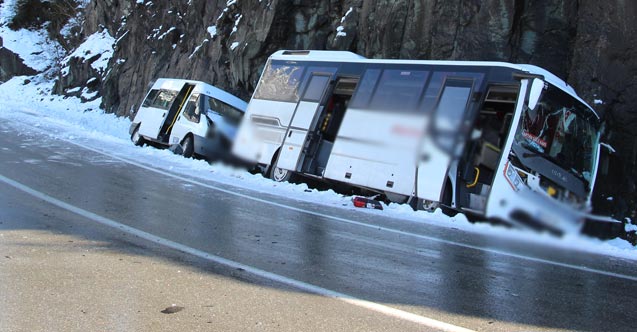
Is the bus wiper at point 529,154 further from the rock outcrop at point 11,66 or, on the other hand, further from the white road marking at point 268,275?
the rock outcrop at point 11,66

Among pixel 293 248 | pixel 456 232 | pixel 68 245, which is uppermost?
pixel 456 232

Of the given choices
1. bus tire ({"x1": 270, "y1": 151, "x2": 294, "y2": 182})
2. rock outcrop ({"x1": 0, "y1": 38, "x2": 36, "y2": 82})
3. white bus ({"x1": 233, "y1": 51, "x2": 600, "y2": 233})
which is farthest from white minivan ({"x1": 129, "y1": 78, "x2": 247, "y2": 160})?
rock outcrop ({"x1": 0, "y1": 38, "x2": 36, "y2": 82})

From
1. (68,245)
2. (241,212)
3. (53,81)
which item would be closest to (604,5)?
(241,212)

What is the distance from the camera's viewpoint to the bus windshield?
516 cm

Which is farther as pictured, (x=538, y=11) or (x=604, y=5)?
(x=538, y=11)

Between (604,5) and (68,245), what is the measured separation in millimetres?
12198

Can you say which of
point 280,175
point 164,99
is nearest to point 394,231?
point 280,175

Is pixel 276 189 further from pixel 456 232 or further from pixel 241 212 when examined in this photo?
pixel 456 232

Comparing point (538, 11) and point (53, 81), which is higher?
point (538, 11)

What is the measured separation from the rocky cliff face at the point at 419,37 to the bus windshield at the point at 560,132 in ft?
19.5

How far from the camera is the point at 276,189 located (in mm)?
13016

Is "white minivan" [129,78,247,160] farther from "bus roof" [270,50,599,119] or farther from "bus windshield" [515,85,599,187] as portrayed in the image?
"bus windshield" [515,85,599,187]

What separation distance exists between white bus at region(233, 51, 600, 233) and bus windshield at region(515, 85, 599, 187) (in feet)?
0.06

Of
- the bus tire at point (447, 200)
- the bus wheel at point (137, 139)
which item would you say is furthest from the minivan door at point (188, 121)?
the bus tire at point (447, 200)
